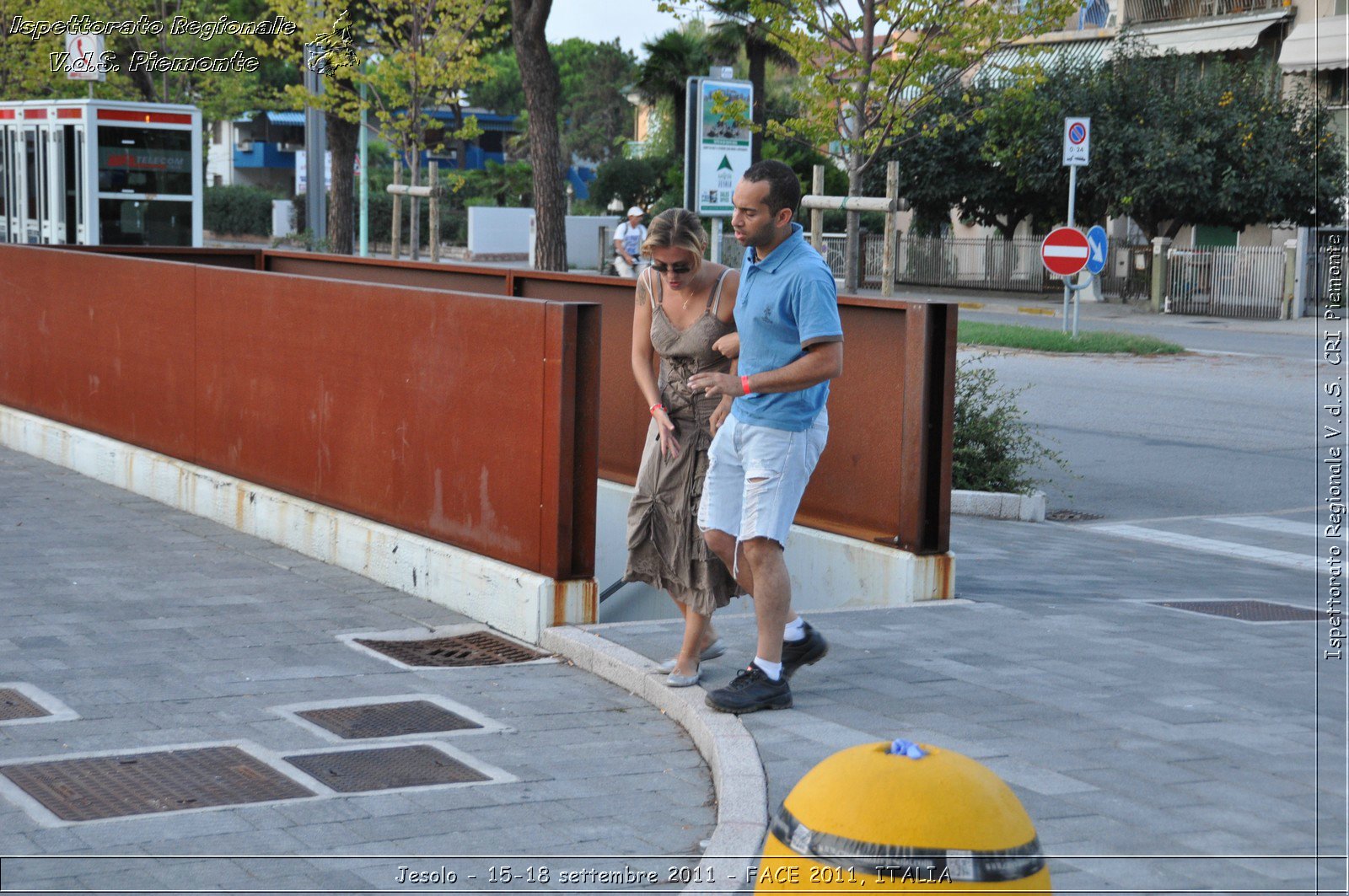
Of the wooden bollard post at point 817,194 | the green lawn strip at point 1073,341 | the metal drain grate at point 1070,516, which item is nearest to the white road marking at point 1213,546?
the metal drain grate at point 1070,516

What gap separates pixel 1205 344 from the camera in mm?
A: 25484

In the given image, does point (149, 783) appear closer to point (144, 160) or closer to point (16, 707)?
point (16, 707)

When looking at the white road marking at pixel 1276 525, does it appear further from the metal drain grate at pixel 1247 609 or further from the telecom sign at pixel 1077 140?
the telecom sign at pixel 1077 140

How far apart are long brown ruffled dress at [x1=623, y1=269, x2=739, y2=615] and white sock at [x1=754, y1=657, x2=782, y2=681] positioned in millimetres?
413

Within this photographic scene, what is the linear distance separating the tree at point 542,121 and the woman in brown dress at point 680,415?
1516 centimetres

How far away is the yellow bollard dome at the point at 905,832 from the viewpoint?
8.55 ft

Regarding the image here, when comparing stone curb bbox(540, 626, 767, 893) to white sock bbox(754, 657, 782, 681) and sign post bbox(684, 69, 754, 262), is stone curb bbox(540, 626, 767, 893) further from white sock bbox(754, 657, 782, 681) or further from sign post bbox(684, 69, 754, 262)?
sign post bbox(684, 69, 754, 262)

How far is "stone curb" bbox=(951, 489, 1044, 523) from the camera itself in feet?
34.8

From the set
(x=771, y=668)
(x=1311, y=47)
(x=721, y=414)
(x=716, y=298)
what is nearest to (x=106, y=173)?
(x=716, y=298)

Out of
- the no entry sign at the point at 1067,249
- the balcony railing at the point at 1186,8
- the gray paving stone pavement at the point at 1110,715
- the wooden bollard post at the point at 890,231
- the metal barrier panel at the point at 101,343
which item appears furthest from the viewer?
the balcony railing at the point at 1186,8

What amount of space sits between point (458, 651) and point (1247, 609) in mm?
3804

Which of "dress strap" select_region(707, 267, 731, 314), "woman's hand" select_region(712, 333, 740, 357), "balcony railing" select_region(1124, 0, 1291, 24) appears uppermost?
"balcony railing" select_region(1124, 0, 1291, 24)

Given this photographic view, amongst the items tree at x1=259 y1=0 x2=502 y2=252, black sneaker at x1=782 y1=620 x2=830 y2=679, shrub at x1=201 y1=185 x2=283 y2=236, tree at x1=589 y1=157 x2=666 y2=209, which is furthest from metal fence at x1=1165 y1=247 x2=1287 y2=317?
shrub at x1=201 y1=185 x2=283 y2=236

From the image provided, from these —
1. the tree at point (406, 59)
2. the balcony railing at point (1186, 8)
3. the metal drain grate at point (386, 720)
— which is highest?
the balcony railing at point (1186, 8)
